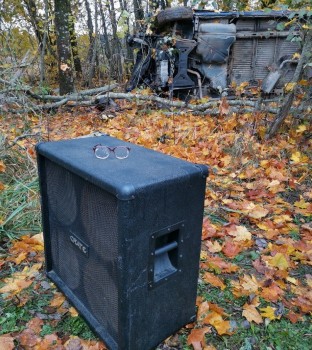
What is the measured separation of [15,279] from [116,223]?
1.29 m

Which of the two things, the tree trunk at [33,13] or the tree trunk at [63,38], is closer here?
the tree trunk at [63,38]

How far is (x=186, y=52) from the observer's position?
26.7 ft

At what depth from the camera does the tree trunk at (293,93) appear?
4.11 m

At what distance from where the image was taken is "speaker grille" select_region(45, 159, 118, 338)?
144 centimetres

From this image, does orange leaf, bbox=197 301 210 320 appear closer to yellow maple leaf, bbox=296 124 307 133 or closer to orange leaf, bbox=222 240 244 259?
orange leaf, bbox=222 240 244 259

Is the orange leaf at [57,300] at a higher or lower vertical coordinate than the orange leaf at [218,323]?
lower

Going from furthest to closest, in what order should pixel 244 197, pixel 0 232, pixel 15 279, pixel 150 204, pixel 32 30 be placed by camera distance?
1. pixel 32 30
2. pixel 244 197
3. pixel 0 232
4. pixel 15 279
5. pixel 150 204

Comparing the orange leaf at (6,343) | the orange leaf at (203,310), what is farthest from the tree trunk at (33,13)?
the orange leaf at (203,310)

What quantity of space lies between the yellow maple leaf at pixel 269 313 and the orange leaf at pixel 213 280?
11.6 inches

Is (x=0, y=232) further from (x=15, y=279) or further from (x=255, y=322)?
(x=255, y=322)

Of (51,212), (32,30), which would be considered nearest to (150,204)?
(51,212)

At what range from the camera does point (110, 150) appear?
173 cm

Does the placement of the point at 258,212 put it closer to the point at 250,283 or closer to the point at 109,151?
the point at 250,283

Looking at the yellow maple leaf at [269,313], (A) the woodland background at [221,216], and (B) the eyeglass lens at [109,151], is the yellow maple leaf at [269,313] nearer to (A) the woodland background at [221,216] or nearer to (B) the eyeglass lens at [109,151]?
(A) the woodland background at [221,216]
